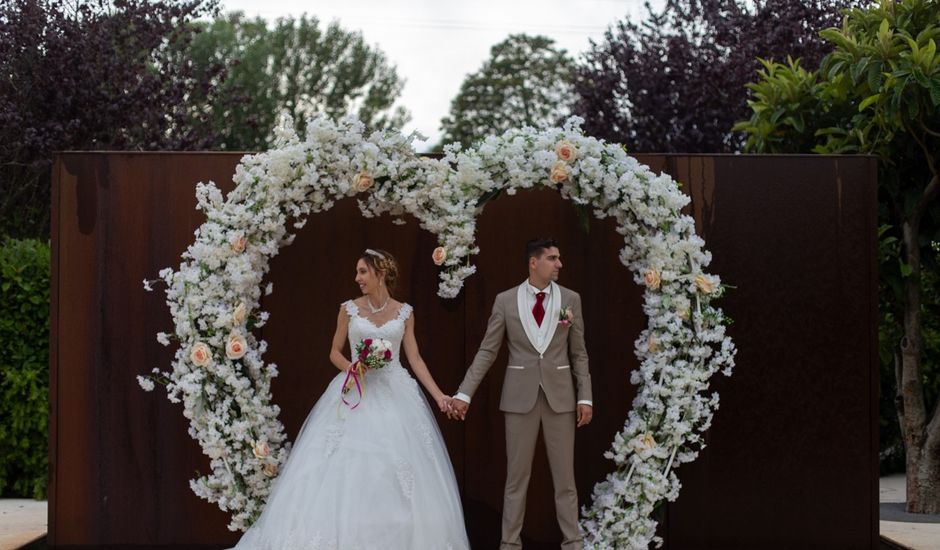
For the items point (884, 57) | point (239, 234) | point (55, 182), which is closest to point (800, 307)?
point (884, 57)

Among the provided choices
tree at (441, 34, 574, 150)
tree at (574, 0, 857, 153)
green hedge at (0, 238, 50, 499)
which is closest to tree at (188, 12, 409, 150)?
tree at (441, 34, 574, 150)

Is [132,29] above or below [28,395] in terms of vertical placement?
above

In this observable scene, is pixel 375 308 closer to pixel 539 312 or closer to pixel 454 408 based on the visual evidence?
pixel 454 408

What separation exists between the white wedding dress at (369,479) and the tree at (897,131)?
3.96m

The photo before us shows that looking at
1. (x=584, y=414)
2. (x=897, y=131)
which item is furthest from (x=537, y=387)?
(x=897, y=131)

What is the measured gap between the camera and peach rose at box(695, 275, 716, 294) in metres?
6.32

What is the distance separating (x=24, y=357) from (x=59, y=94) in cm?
442

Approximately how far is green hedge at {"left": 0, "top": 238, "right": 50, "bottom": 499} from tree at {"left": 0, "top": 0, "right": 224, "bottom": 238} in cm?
323

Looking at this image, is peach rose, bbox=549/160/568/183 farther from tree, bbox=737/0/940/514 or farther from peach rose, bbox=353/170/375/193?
tree, bbox=737/0/940/514

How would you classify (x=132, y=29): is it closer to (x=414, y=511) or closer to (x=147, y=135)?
(x=147, y=135)

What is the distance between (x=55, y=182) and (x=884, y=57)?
5620 millimetres

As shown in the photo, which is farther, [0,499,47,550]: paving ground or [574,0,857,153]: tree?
[574,0,857,153]: tree

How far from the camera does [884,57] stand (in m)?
7.94

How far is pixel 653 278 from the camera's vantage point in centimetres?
632
